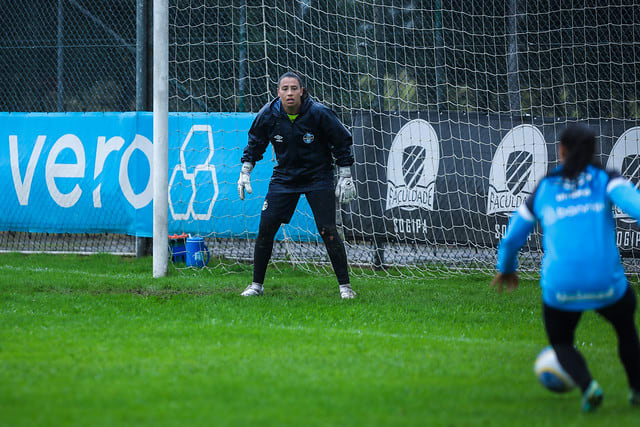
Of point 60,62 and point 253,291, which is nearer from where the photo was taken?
point 253,291

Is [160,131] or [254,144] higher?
[160,131]

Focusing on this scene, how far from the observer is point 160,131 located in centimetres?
927

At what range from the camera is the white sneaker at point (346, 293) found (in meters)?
7.93

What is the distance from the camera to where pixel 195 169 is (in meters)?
11.0

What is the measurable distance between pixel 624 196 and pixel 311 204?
176 inches

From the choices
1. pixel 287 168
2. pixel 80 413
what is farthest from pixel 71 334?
pixel 287 168

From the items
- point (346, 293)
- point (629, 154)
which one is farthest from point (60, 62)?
point (629, 154)

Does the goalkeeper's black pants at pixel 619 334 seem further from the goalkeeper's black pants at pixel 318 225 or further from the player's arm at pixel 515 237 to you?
the goalkeeper's black pants at pixel 318 225

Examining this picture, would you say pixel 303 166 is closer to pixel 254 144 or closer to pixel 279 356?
pixel 254 144

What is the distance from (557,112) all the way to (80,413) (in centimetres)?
1119

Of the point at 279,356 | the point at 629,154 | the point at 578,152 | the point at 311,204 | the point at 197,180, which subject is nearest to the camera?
the point at 578,152

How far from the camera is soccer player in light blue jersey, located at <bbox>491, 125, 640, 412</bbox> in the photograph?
3998mm

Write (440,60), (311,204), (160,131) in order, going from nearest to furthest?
(311,204) < (160,131) < (440,60)

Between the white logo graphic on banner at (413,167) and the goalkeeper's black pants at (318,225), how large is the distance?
2.49 meters
